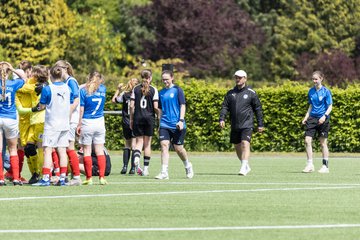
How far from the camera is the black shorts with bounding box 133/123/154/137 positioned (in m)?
24.3

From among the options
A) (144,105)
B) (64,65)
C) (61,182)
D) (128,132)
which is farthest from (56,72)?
(128,132)

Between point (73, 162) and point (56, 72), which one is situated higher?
point (56, 72)

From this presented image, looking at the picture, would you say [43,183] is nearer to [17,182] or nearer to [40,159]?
[17,182]

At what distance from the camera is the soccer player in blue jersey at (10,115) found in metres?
19.8

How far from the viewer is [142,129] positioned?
80.0ft

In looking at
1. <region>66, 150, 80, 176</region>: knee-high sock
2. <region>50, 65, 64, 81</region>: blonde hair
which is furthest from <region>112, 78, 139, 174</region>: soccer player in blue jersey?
<region>50, 65, 64, 81</region>: blonde hair

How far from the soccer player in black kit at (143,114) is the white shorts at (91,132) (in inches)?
135

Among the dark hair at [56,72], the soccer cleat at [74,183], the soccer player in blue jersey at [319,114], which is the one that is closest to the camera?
the dark hair at [56,72]

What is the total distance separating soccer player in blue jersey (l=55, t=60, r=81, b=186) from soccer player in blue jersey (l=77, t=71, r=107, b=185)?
0.16 metres

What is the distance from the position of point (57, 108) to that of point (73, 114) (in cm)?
118

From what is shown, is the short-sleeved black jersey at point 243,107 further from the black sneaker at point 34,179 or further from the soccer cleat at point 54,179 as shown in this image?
the black sneaker at point 34,179

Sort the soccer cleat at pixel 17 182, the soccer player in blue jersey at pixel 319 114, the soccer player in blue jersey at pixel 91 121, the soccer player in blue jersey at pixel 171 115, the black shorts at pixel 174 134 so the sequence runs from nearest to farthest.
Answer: the soccer cleat at pixel 17 182, the soccer player in blue jersey at pixel 91 121, the soccer player in blue jersey at pixel 171 115, the black shorts at pixel 174 134, the soccer player in blue jersey at pixel 319 114

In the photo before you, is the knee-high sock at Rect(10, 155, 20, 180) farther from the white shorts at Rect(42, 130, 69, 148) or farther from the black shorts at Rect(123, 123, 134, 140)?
the black shorts at Rect(123, 123, 134, 140)

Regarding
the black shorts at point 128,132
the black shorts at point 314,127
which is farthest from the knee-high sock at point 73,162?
the black shorts at point 314,127
